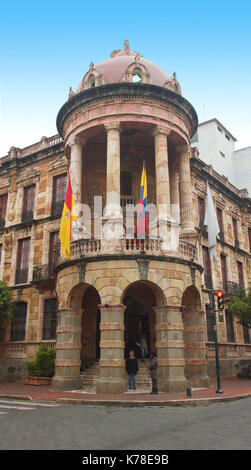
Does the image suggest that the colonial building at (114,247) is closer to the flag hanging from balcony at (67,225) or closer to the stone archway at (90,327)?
the stone archway at (90,327)

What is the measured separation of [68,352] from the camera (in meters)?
A: 16.9

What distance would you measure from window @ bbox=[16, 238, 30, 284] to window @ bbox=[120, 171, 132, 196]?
295 inches

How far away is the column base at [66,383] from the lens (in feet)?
53.7

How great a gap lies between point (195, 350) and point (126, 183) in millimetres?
10511

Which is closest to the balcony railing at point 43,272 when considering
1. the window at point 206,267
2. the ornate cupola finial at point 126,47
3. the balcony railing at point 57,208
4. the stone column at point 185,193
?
the balcony railing at point 57,208

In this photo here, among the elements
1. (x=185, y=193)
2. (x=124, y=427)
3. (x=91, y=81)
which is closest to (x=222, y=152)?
(x=185, y=193)

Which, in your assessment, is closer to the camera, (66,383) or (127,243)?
(66,383)

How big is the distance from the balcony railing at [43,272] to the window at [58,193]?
3370 mm

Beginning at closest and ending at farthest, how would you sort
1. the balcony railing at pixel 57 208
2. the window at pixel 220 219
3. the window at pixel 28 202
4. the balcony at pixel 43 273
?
1. the balcony at pixel 43 273
2. the balcony railing at pixel 57 208
3. the window at pixel 28 202
4. the window at pixel 220 219

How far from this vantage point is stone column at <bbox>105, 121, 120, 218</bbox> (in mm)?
17720

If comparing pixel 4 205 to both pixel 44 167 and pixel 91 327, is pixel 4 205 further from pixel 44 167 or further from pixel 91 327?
pixel 91 327

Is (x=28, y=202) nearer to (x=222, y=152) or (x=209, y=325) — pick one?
(x=209, y=325)

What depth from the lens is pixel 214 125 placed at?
38344mm
